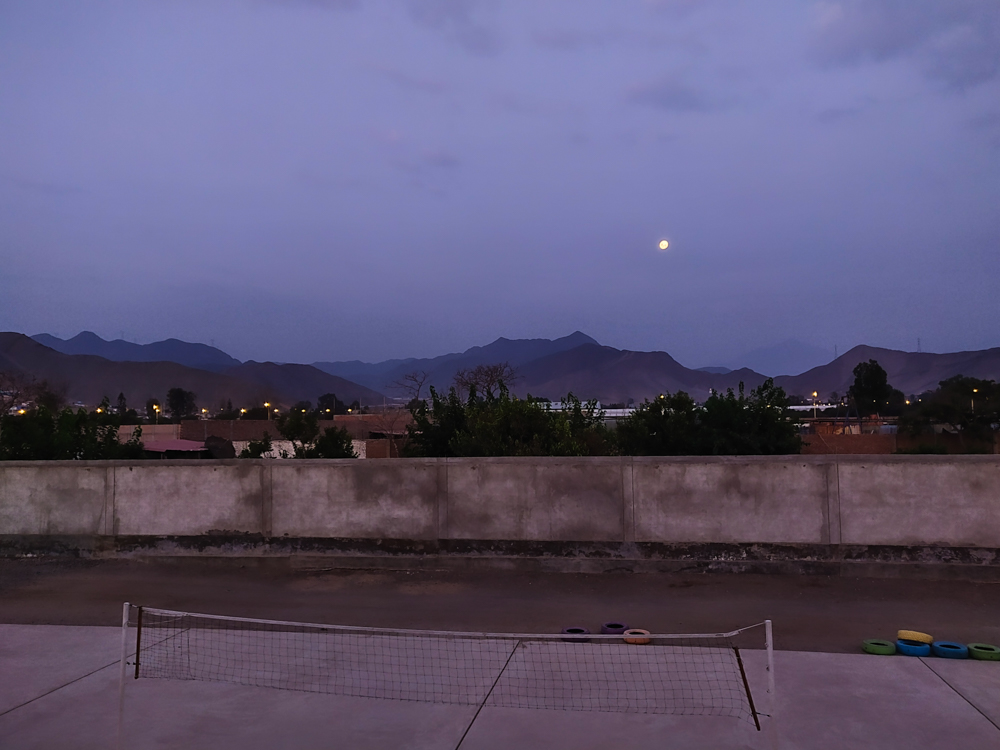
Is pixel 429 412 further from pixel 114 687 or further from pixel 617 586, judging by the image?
pixel 114 687

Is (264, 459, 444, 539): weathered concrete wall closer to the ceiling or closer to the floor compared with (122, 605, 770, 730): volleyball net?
closer to the ceiling

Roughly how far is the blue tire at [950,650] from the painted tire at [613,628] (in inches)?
105

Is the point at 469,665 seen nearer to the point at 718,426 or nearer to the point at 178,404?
the point at 718,426

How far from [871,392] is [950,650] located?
110 meters

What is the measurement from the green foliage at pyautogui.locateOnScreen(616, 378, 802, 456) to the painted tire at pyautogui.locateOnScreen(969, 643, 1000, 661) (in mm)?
6889

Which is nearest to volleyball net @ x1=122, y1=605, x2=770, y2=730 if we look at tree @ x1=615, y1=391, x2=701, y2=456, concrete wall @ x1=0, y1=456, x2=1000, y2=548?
concrete wall @ x1=0, y1=456, x2=1000, y2=548

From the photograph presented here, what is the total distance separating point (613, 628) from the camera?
7.52 metres

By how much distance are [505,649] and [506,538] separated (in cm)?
333

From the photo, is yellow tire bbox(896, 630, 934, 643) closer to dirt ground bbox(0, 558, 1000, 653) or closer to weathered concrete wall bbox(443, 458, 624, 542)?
dirt ground bbox(0, 558, 1000, 653)

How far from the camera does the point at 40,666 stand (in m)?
6.74

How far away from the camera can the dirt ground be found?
7805mm

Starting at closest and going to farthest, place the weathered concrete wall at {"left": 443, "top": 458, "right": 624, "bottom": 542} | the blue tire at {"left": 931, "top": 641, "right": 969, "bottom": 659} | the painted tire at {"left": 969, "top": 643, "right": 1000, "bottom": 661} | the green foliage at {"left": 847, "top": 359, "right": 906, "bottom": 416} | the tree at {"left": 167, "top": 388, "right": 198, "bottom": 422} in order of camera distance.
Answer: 1. the painted tire at {"left": 969, "top": 643, "right": 1000, "bottom": 661}
2. the blue tire at {"left": 931, "top": 641, "right": 969, "bottom": 659}
3. the weathered concrete wall at {"left": 443, "top": 458, "right": 624, "bottom": 542}
4. the green foliage at {"left": 847, "top": 359, "right": 906, "bottom": 416}
5. the tree at {"left": 167, "top": 388, "right": 198, "bottom": 422}

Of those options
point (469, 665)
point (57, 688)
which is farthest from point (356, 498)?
point (57, 688)

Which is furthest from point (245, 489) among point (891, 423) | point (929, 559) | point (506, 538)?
point (891, 423)
